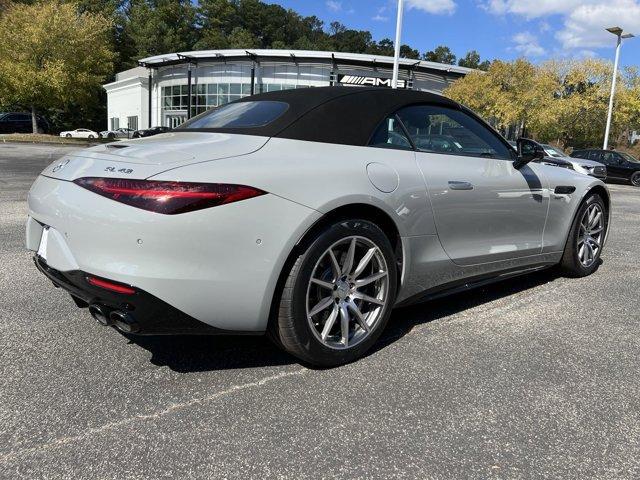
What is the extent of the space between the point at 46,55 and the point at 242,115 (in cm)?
3559

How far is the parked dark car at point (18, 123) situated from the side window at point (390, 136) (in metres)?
37.0

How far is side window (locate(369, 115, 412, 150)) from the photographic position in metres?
3.05

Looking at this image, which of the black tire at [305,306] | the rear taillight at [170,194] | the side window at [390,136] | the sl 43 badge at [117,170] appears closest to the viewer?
the rear taillight at [170,194]

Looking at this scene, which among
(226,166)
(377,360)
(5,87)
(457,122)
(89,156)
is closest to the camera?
(226,166)

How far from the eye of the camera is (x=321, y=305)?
8.99ft

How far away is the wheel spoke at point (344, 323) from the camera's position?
2822 millimetres

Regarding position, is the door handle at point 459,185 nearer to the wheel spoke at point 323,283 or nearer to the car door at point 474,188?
the car door at point 474,188

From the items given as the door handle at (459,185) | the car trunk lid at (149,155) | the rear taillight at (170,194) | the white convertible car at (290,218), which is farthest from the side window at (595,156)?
the rear taillight at (170,194)

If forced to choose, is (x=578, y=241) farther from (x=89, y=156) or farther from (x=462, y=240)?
(x=89, y=156)

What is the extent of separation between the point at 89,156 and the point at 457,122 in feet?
7.82

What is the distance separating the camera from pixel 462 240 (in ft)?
11.1

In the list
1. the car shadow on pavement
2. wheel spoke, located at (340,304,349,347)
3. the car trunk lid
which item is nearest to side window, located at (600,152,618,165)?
the car shadow on pavement

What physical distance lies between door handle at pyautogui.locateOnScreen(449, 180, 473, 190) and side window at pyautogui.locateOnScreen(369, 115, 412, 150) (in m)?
0.36

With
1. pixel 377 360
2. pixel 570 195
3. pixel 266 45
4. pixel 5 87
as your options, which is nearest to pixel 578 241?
pixel 570 195
